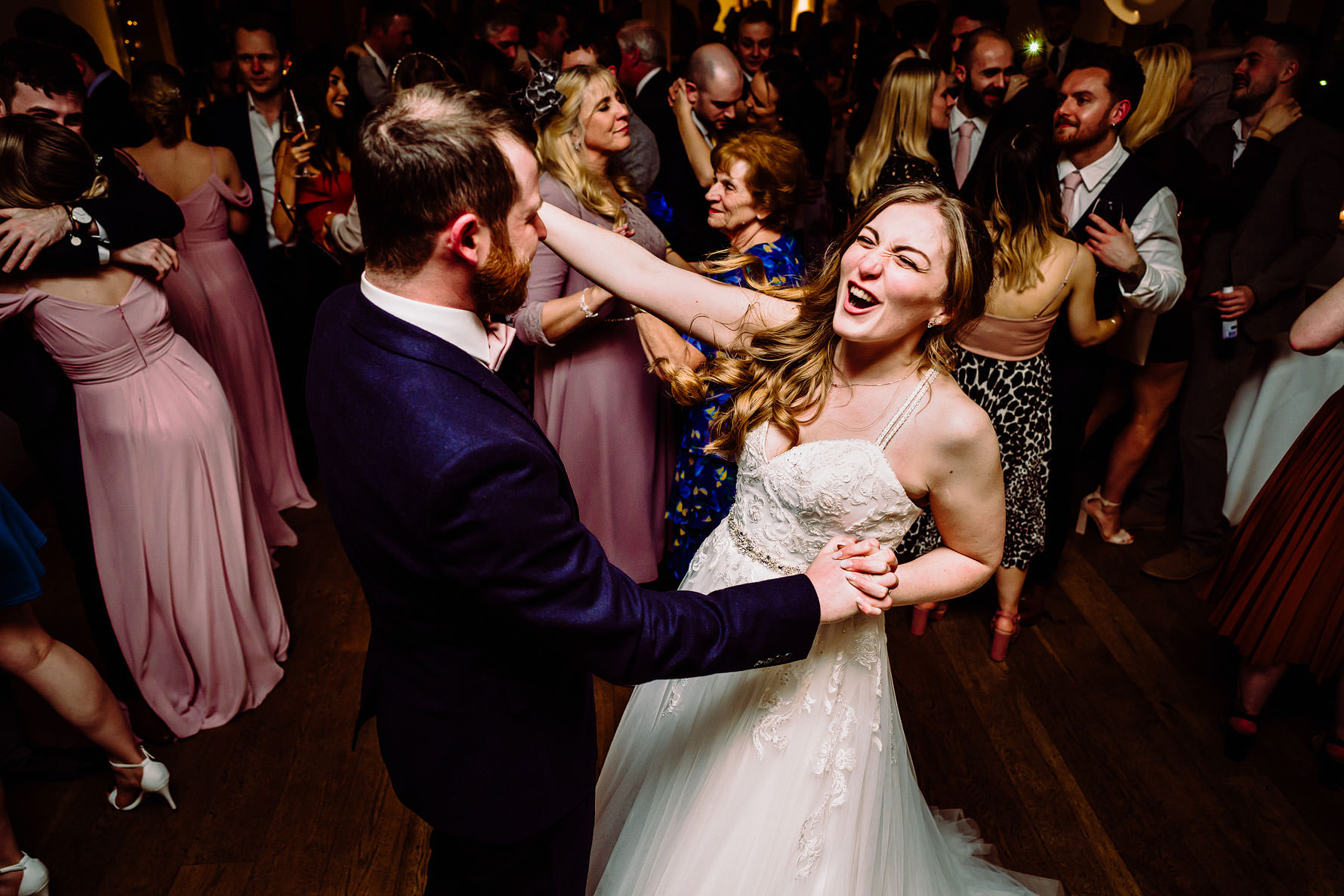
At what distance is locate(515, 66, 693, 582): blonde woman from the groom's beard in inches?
48.3

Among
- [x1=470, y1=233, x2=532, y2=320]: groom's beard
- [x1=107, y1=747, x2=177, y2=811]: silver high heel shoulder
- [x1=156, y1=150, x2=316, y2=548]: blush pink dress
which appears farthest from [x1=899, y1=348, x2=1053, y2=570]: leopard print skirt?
[x1=156, y1=150, x2=316, y2=548]: blush pink dress

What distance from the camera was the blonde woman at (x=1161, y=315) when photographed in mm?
2861

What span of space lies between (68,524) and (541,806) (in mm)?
1830

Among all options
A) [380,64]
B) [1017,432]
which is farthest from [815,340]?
[380,64]

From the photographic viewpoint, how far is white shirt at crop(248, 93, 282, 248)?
361cm

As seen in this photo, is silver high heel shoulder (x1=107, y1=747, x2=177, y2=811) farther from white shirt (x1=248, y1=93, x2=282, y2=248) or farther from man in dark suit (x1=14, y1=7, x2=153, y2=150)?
white shirt (x1=248, y1=93, x2=282, y2=248)

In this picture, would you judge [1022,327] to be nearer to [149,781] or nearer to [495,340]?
[495,340]

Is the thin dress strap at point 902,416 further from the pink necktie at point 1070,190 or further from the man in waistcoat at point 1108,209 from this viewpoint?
the pink necktie at point 1070,190

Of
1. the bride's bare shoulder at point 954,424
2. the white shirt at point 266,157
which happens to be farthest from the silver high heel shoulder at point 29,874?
the white shirt at point 266,157

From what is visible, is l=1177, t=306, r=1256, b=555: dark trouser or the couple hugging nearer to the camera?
the couple hugging

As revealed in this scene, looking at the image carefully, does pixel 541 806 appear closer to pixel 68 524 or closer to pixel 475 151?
pixel 475 151

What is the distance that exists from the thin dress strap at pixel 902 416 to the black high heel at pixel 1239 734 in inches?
67.3

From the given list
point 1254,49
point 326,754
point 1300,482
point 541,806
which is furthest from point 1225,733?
point 326,754

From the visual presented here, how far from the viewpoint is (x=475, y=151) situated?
0.94 m
